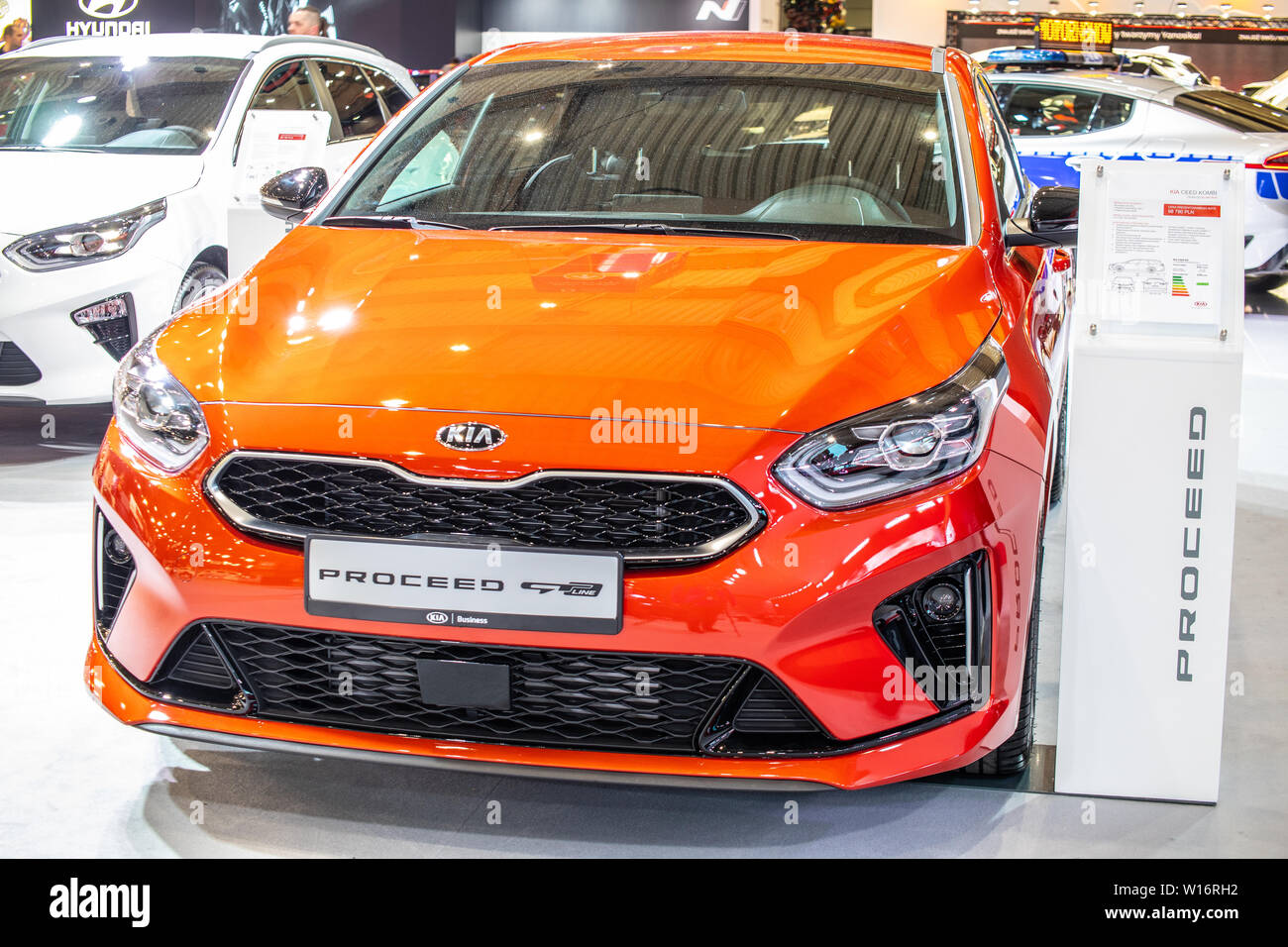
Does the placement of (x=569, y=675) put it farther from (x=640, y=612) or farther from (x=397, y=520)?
(x=397, y=520)

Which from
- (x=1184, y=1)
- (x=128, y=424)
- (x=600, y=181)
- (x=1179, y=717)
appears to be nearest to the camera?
(x=128, y=424)

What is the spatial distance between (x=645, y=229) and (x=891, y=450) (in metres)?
0.96

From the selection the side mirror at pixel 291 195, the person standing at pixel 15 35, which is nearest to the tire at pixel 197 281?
the side mirror at pixel 291 195

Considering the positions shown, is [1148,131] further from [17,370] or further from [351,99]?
[17,370]

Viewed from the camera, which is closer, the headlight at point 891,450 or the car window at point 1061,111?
the headlight at point 891,450

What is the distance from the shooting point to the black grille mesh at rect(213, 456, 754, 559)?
6.75ft

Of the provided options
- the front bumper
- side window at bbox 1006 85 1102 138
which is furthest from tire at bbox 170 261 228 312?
side window at bbox 1006 85 1102 138

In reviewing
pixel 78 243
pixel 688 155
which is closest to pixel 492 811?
pixel 688 155

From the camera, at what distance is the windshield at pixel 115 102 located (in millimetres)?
5723

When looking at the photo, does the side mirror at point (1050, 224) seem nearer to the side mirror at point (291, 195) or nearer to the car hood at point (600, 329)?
the car hood at point (600, 329)

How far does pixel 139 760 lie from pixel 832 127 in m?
1.97

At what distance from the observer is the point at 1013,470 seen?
219cm

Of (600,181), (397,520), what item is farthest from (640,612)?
(600,181)

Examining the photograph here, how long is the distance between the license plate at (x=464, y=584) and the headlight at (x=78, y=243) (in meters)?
3.28
